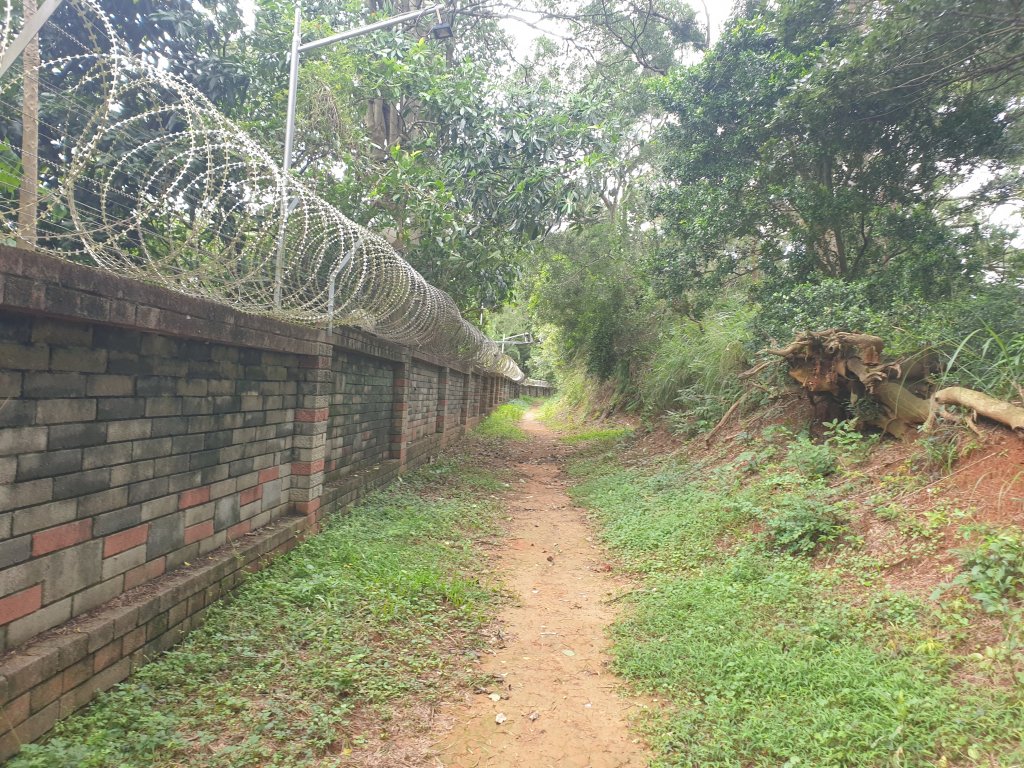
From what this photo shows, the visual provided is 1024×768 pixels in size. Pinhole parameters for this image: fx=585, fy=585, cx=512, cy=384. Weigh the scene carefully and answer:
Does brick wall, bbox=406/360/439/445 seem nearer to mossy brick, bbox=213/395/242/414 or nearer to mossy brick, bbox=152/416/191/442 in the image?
mossy brick, bbox=213/395/242/414

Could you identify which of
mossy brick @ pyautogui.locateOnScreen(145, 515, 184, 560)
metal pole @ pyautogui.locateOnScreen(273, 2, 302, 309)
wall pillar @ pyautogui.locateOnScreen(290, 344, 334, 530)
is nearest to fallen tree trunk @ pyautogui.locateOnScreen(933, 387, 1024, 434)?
metal pole @ pyautogui.locateOnScreen(273, 2, 302, 309)

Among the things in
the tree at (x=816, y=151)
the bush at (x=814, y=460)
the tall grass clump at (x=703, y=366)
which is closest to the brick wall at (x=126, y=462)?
the bush at (x=814, y=460)

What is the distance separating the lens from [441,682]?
9.57 feet

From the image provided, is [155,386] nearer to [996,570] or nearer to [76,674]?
[76,674]

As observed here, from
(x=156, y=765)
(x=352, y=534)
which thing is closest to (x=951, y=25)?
(x=352, y=534)

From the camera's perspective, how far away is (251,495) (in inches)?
153

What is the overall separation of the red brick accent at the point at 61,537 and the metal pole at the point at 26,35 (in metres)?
1.64

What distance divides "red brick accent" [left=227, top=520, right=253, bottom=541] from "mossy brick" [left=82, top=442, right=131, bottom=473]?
109 centimetres

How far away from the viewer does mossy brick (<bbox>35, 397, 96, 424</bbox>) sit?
2.18 m

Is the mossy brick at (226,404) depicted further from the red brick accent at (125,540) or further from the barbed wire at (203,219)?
the red brick accent at (125,540)

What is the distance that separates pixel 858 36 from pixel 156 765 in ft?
26.4

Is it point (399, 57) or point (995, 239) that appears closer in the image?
point (995, 239)

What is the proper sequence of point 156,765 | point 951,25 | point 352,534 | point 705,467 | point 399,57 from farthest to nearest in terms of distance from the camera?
point 399,57 < point 705,467 < point 951,25 < point 352,534 < point 156,765

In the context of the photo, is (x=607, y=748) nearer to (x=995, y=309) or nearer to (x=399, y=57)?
(x=995, y=309)
